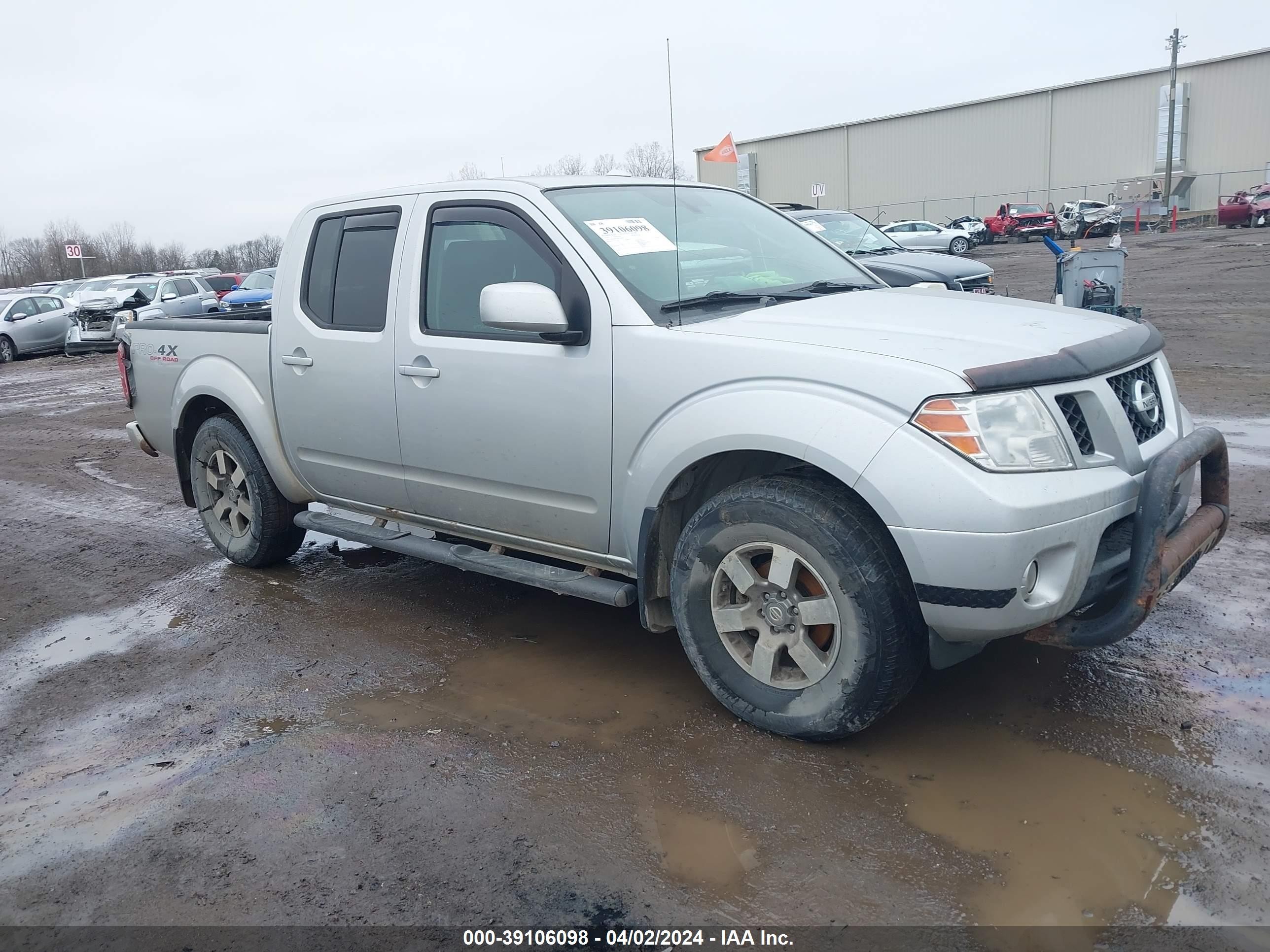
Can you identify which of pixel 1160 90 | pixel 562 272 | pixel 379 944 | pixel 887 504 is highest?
pixel 1160 90

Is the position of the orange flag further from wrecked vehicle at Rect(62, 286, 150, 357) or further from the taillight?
wrecked vehicle at Rect(62, 286, 150, 357)

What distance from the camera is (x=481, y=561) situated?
14.4 ft

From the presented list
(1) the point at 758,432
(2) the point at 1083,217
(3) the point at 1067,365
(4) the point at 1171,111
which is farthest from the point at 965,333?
(4) the point at 1171,111

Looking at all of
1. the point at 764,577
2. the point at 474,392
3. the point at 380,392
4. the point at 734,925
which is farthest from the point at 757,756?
the point at 380,392

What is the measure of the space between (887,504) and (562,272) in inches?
63.7

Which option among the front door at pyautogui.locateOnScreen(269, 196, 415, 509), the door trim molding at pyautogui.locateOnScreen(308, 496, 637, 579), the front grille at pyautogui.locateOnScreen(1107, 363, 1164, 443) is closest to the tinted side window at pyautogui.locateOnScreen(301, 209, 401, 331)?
the front door at pyautogui.locateOnScreen(269, 196, 415, 509)

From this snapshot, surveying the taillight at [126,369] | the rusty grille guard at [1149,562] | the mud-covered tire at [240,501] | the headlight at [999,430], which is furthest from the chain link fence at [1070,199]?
the headlight at [999,430]

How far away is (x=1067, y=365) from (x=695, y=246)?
1671mm

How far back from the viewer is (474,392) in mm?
4227

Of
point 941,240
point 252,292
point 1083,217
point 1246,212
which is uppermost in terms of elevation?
point 1083,217

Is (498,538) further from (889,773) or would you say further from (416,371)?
(889,773)

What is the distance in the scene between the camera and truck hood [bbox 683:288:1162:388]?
315cm

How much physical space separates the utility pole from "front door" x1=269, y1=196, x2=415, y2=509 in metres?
46.9

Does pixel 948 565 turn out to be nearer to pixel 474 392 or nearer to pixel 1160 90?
pixel 474 392
